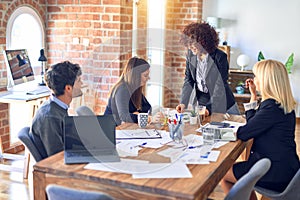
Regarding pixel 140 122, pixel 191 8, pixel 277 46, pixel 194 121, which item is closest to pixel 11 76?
pixel 140 122

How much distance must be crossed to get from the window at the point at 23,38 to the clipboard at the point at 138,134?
163cm

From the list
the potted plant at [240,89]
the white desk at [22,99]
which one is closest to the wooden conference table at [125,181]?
the white desk at [22,99]

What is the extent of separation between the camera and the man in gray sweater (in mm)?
2057

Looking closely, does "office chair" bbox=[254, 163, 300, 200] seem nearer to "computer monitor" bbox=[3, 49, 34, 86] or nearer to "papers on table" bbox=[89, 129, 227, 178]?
"papers on table" bbox=[89, 129, 227, 178]

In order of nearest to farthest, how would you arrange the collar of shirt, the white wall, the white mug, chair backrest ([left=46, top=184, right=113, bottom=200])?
chair backrest ([left=46, top=184, right=113, bottom=200])
the collar of shirt
the white mug
the white wall

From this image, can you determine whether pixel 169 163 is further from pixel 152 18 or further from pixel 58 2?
pixel 152 18

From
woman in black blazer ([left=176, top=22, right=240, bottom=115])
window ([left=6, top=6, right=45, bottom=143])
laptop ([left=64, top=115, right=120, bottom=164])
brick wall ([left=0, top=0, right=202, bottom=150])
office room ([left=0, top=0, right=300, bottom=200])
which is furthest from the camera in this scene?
brick wall ([left=0, top=0, right=202, bottom=150])

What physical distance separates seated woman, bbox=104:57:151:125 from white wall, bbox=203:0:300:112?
343 centimetres

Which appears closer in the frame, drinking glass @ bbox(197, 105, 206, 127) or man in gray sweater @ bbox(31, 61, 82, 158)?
man in gray sweater @ bbox(31, 61, 82, 158)

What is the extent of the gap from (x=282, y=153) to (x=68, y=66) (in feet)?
4.51

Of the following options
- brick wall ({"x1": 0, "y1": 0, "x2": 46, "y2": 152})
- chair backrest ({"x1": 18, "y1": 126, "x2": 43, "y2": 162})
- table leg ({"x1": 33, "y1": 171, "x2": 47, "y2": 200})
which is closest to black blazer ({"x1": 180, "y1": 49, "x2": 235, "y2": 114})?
chair backrest ({"x1": 18, "y1": 126, "x2": 43, "y2": 162})

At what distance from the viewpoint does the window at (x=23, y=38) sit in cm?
380

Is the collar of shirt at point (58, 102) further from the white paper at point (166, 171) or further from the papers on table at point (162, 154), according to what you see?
the white paper at point (166, 171)

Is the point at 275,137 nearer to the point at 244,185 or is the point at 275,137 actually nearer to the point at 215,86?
the point at 244,185
